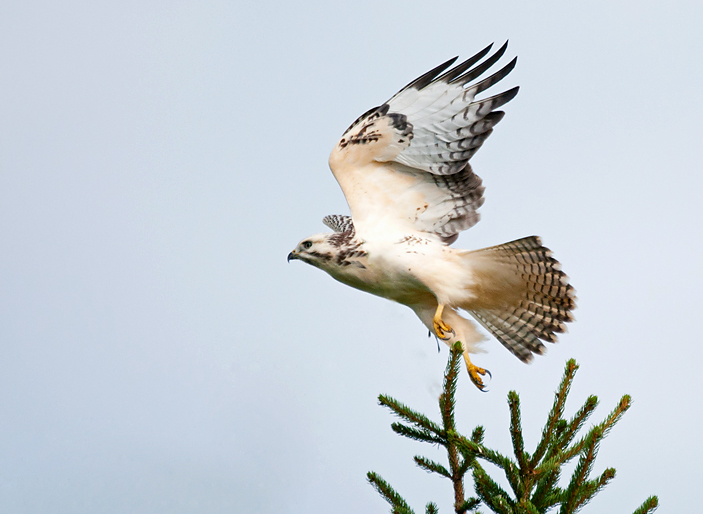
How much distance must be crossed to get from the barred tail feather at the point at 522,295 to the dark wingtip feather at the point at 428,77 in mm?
1558

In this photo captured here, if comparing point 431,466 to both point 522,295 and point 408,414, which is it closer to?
point 408,414

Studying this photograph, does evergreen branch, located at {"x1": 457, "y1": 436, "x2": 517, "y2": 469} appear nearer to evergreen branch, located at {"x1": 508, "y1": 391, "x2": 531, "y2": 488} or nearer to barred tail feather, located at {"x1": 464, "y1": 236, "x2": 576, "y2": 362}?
evergreen branch, located at {"x1": 508, "y1": 391, "x2": 531, "y2": 488}

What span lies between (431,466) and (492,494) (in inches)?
26.5

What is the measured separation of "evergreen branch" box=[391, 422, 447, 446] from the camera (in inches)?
165

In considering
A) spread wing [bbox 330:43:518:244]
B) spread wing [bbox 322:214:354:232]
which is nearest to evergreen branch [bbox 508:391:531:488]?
spread wing [bbox 330:43:518:244]

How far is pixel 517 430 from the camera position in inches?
142

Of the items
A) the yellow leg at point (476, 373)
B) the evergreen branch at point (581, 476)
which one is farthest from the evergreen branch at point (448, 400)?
the yellow leg at point (476, 373)

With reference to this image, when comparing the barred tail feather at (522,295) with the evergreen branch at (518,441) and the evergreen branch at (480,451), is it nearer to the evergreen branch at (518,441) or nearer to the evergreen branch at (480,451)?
the evergreen branch at (518,441)

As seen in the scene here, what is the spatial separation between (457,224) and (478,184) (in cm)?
43

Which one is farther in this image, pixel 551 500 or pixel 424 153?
pixel 424 153

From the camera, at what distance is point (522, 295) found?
667cm

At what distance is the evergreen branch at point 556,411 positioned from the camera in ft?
11.5

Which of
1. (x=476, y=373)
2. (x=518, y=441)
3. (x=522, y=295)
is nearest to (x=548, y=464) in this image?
(x=518, y=441)

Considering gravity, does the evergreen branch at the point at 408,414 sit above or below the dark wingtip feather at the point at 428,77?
below
